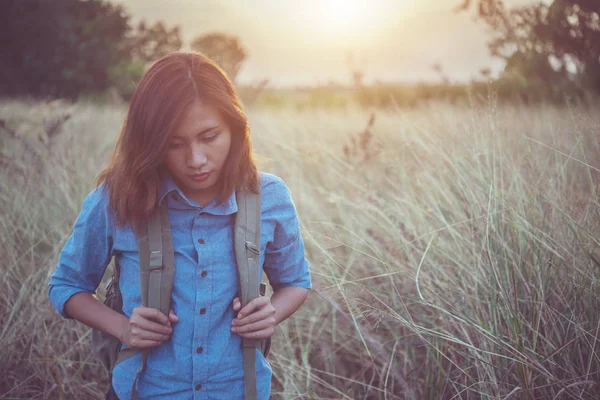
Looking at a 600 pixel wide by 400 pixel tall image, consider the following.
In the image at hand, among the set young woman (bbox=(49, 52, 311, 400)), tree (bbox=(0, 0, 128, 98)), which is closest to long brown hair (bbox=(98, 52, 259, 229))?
young woman (bbox=(49, 52, 311, 400))

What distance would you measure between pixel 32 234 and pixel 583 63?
4150 mm

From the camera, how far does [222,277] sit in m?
1.26

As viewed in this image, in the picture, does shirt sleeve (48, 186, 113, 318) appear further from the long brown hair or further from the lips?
the lips

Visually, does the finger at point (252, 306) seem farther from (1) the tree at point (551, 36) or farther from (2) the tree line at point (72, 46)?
(2) the tree line at point (72, 46)

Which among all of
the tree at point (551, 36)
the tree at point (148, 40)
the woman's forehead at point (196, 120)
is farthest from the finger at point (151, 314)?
the tree at point (148, 40)

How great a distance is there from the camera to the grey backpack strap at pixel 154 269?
3.86ft

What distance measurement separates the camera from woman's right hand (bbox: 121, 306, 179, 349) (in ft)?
3.74

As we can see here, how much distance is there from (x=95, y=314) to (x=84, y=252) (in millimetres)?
178

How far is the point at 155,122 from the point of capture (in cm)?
117

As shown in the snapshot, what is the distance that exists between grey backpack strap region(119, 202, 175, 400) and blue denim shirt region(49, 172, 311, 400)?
3cm

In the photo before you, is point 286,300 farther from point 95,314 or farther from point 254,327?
point 95,314

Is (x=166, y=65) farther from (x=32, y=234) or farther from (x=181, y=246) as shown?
(x=32, y=234)

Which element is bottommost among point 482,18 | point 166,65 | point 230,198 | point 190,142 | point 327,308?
point 327,308

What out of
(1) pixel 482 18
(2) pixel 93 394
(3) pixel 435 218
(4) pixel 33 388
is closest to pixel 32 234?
(4) pixel 33 388
